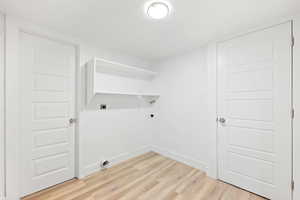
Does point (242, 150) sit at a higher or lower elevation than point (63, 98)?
lower

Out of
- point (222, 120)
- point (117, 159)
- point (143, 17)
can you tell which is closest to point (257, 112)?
point (222, 120)

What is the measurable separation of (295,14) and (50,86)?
337 centimetres

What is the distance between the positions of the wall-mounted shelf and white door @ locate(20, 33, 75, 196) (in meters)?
0.35

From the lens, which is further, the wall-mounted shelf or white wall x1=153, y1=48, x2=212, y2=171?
white wall x1=153, y1=48, x2=212, y2=171

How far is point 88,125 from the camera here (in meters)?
2.37

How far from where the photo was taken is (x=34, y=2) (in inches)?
56.8

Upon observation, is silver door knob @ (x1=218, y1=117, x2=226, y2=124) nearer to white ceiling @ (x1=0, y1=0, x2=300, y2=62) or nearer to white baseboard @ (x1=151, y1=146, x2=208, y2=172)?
Result: white baseboard @ (x1=151, y1=146, x2=208, y2=172)

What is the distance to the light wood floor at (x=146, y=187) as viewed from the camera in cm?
184

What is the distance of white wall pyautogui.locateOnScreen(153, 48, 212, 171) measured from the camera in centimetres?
258

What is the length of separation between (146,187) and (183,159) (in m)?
1.11

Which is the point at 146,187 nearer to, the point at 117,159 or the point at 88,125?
the point at 117,159

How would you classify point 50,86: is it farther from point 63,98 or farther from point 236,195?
point 236,195

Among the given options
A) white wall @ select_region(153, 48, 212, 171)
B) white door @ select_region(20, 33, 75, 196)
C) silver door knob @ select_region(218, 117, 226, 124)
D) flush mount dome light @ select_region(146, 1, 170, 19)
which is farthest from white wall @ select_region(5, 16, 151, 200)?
silver door knob @ select_region(218, 117, 226, 124)

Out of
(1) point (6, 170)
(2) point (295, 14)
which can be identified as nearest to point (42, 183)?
(1) point (6, 170)
